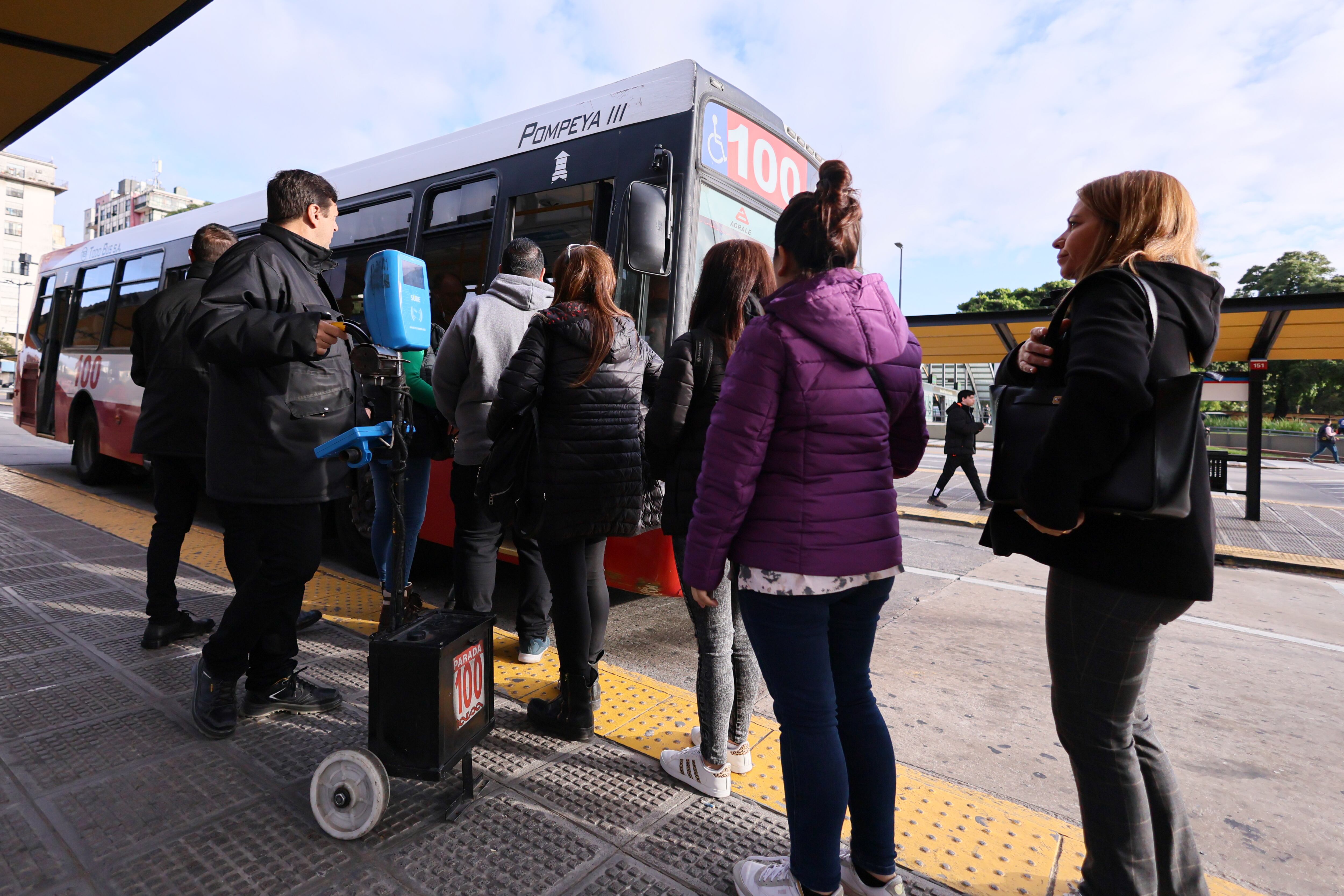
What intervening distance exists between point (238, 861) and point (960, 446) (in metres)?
10.7

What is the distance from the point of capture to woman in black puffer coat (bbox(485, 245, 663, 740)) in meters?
2.66

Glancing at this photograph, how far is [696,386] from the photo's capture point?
236 cm

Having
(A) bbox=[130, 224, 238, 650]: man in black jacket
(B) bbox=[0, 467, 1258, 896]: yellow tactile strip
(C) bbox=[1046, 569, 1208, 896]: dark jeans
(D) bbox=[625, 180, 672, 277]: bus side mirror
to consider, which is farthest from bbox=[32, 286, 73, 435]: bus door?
(C) bbox=[1046, 569, 1208, 896]: dark jeans

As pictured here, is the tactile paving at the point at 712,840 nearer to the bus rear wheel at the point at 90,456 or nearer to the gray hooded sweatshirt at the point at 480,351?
the gray hooded sweatshirt at the point at 480,351

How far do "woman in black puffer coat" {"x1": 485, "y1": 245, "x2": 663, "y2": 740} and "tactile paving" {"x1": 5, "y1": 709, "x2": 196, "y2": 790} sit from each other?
1.32 metres

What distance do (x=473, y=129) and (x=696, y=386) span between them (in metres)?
3.66

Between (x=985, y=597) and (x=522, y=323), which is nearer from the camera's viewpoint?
(x=522, y=323)

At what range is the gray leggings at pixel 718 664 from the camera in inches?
95.2

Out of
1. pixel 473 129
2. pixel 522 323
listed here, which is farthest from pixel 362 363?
pixel 473 129

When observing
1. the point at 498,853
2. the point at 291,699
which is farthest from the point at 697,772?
the point at 291,699

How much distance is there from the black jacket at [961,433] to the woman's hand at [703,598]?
1004 centimetres

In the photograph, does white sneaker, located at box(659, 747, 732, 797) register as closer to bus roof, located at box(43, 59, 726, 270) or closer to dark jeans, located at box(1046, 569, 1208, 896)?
dark jeans, located at box(1046, 569, 1208, 896)

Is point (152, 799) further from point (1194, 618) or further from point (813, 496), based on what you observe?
point (1194, 618)

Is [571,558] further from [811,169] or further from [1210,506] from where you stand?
[811,169]
